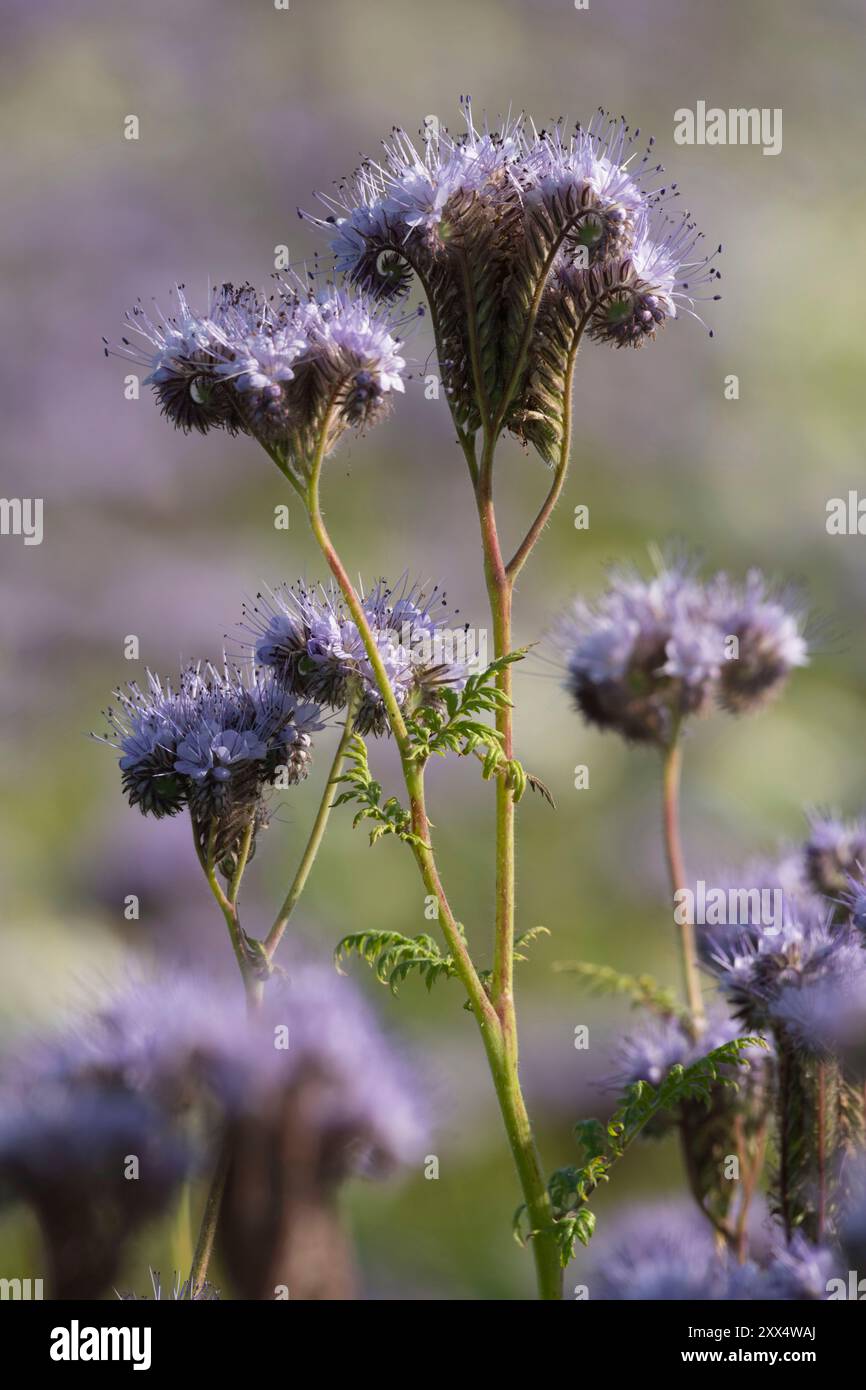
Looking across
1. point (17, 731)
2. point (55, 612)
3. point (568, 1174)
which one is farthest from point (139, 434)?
point (568, 1174)

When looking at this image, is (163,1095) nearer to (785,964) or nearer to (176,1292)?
(176,1292)

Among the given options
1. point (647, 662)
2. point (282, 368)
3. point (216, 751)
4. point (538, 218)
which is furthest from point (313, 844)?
point (538, 218)

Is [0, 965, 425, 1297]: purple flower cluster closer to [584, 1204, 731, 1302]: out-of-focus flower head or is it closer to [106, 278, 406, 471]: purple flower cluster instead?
[584, 1204, 731, 1302]: out-of-focus flower head

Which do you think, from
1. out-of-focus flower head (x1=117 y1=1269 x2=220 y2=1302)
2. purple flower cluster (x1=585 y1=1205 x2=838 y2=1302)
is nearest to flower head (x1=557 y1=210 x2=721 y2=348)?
purple flower cluster (x1=585 y1=1205 x2=838 y2=1302)

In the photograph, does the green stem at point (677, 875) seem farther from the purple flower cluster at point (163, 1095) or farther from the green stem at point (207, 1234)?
the green stem at point (207, 1234)

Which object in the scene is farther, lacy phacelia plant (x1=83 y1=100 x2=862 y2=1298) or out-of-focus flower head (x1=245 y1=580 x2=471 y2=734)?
out-of-focus flower head (x1=245 y1=580 x2=471 y2=734)

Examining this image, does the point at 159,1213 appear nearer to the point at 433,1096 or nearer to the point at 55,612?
the point at 433,1096

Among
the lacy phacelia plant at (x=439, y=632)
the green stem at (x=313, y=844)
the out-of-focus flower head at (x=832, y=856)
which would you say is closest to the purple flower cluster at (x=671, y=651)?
the out-of-focus flower head at (x=832, y=856)
